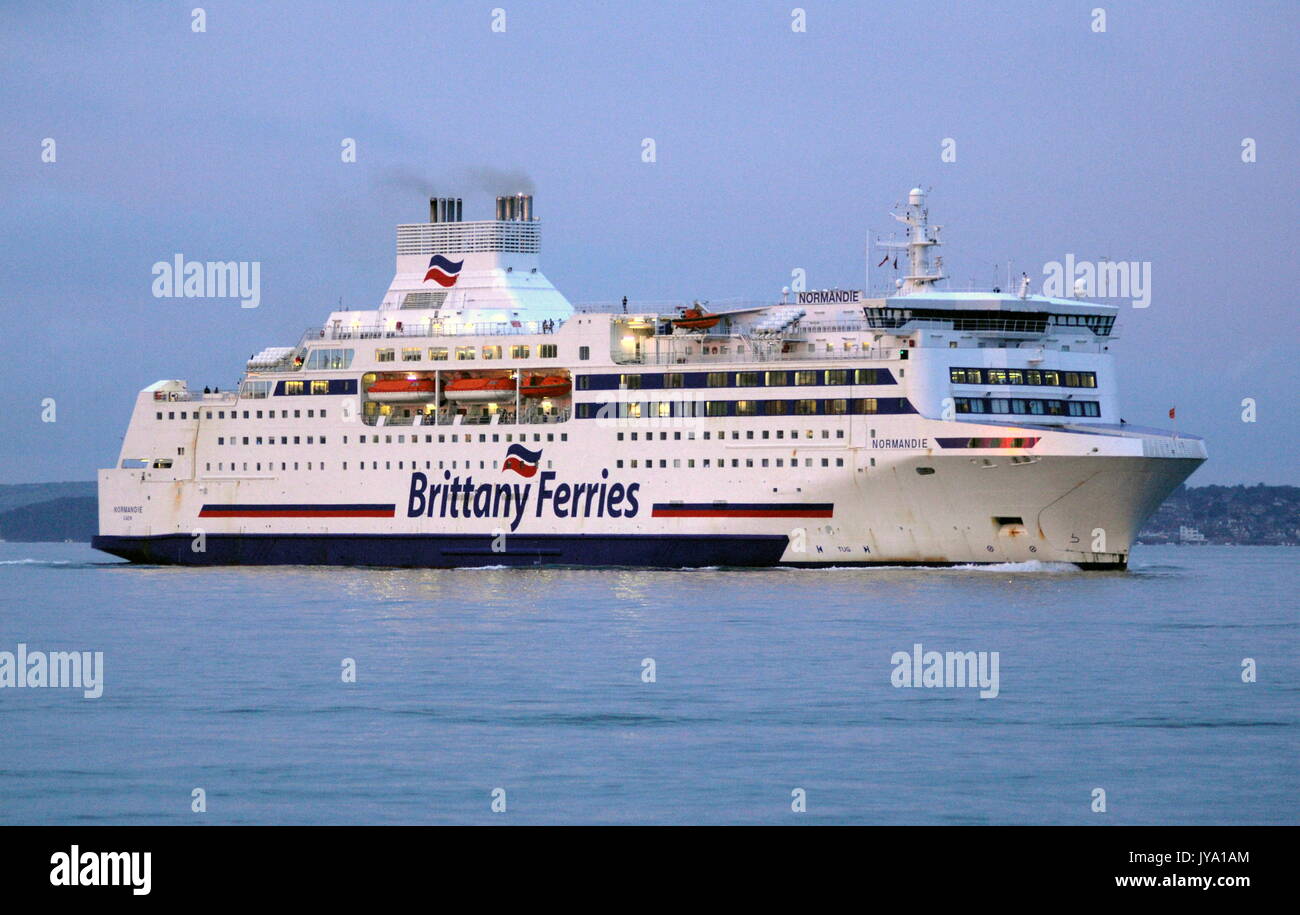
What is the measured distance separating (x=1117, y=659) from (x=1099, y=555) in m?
18.3

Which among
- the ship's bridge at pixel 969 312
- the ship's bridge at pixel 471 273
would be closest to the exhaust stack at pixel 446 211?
the ship's bridge at pixel 471 273

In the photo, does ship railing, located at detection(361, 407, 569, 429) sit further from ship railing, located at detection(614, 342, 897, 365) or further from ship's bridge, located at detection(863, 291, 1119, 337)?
ship's bridge, located at detection(863, 291, 1119, 337)

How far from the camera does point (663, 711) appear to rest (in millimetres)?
28125

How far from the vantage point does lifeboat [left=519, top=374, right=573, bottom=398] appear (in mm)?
58844

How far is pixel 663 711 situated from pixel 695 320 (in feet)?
99.9

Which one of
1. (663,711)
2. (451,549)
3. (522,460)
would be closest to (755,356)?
(522,460)

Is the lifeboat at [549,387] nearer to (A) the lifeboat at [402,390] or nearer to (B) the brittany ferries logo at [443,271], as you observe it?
(A) the lifeboat at [402,390]

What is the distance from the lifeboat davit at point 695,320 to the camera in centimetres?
5738

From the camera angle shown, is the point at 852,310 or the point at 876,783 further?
the point at 852,310
